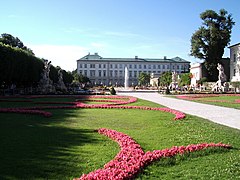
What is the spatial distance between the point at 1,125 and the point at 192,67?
66143mm

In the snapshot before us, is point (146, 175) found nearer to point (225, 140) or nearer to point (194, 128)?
point (225, 140)

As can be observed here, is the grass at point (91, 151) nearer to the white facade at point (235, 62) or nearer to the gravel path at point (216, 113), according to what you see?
the gravel path at point (216, 113)

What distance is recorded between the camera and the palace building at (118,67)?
11594 cm

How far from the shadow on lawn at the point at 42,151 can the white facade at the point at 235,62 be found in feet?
176

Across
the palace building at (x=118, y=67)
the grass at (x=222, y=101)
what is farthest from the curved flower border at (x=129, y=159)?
the palace building at (x=118, y=67)

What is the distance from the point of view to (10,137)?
7.05 metres

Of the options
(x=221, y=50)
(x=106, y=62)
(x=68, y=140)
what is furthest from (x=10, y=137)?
(x=106, y=62)

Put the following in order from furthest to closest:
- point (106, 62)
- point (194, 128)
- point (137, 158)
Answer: point (106, 62) → point (194, 128) → point (137, 158)

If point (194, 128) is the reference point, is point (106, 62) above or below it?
above

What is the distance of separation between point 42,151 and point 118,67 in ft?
368

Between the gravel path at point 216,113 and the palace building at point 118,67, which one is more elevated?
the palace building at point 118,67

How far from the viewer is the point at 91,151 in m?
5.86

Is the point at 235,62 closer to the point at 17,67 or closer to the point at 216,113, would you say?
→ the point at 17,67

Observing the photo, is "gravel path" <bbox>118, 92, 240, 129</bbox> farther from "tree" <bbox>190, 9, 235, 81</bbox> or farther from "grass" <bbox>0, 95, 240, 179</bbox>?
"tree" <bbox>190, 9, 235, 81</bbox>
